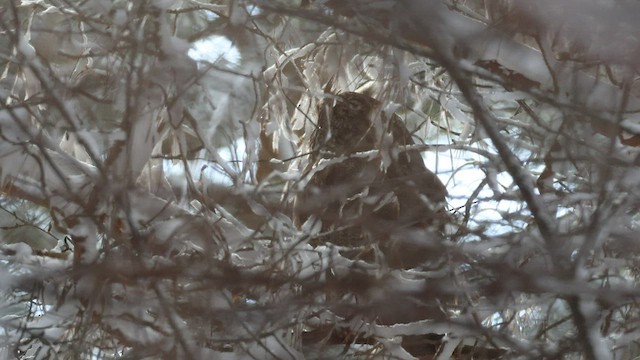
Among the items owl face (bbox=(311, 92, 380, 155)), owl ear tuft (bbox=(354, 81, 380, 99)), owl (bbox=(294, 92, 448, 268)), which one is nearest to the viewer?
owl (bbox=(294, 92, 448, 268))

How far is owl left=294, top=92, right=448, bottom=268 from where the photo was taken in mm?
2693

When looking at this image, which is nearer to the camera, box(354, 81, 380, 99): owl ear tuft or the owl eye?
box(354, 81, 380, 99): owl ear tuft

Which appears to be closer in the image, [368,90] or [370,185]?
[370,185]

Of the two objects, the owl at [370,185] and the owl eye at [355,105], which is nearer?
the owl at [370,185]

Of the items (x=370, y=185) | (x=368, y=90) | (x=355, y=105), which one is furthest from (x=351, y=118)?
(x=370, y=185)

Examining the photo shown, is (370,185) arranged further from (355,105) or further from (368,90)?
(368,90)

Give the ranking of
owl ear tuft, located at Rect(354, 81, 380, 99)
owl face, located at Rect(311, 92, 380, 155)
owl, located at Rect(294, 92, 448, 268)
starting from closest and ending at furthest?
owl, located at Rect(294, 92, 448, 268) < owl ear tuft, located at Rect(354, 81, 380, 99) < owl face, located at Rect(311, 92, 380, 155)

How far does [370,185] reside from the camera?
299 cm

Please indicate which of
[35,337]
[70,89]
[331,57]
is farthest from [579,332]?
[331,57]

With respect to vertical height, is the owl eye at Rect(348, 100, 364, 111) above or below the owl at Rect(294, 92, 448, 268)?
above

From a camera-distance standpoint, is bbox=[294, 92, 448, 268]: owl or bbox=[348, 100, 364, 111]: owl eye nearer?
bbox=[294, 92, 448, 268]: owl

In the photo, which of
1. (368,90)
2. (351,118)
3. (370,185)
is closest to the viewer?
(370,185)

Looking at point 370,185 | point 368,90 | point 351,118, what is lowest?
point 370,185

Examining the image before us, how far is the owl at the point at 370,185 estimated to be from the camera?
2.69 metres
